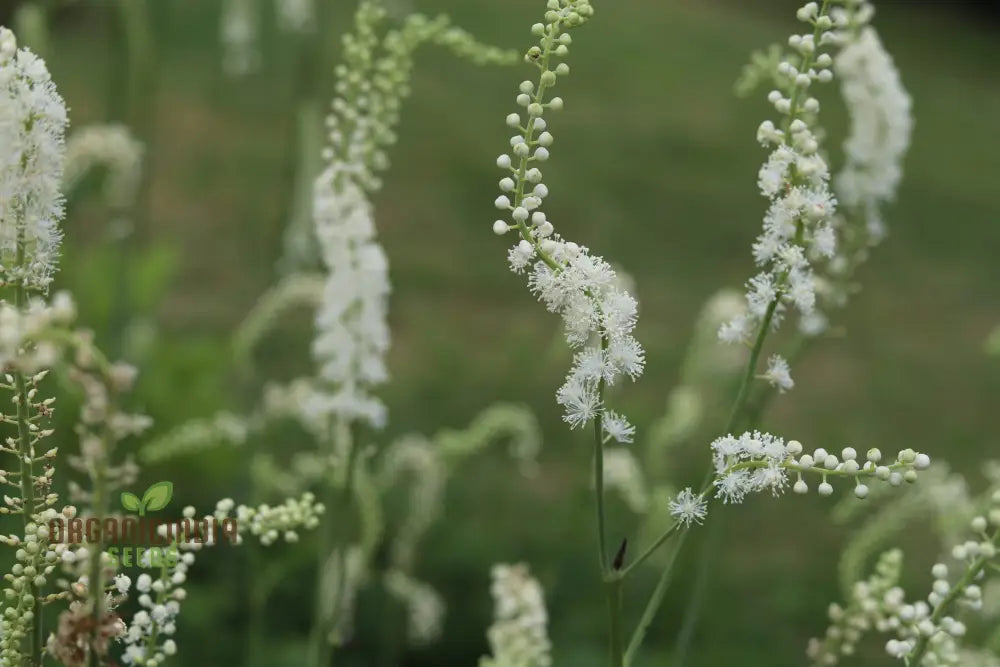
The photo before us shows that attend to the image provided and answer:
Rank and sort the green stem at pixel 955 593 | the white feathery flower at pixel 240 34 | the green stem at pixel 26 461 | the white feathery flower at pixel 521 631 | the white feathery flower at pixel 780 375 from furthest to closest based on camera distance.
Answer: the white feathery flower at pixel 240 34 → the white feathery flower at pixel 521 631 → the white feathery flower at pixel 780 375 → the green stem at pixel 955 593 → the green stem at pixel 26 461

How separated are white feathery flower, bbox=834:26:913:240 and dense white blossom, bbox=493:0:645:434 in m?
1.17

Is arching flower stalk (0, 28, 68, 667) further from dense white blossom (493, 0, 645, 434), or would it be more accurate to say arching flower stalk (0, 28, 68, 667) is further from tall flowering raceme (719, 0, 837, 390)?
tall flowering raceme (719, 0, 837, 390)

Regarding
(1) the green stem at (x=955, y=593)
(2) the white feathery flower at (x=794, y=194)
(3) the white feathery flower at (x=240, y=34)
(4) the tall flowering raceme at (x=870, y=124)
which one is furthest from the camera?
(3) the white feathery flower at (x=240, y=34)

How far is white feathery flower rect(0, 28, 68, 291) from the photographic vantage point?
1.19 m

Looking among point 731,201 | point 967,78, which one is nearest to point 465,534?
point 731,201

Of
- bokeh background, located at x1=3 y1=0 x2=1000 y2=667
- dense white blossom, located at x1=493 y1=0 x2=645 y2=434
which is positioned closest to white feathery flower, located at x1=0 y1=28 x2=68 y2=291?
dense white blossom, located at x1=493 y1=0 x2=645 y2=434

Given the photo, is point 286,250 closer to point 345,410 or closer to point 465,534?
point 345,410

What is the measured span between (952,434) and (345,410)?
656 cm

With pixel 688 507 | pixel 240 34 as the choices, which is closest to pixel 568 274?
pixel 688 507

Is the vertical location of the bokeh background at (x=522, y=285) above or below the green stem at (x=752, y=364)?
above

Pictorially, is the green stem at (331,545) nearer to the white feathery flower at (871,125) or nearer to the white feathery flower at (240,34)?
the white feathery flower at (871,125)

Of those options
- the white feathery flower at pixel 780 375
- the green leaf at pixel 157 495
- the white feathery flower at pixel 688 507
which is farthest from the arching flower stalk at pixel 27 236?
the white feathery flower at pixel 780 375

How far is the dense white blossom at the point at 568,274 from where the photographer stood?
128cm

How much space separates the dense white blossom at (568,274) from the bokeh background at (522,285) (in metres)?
1.62
